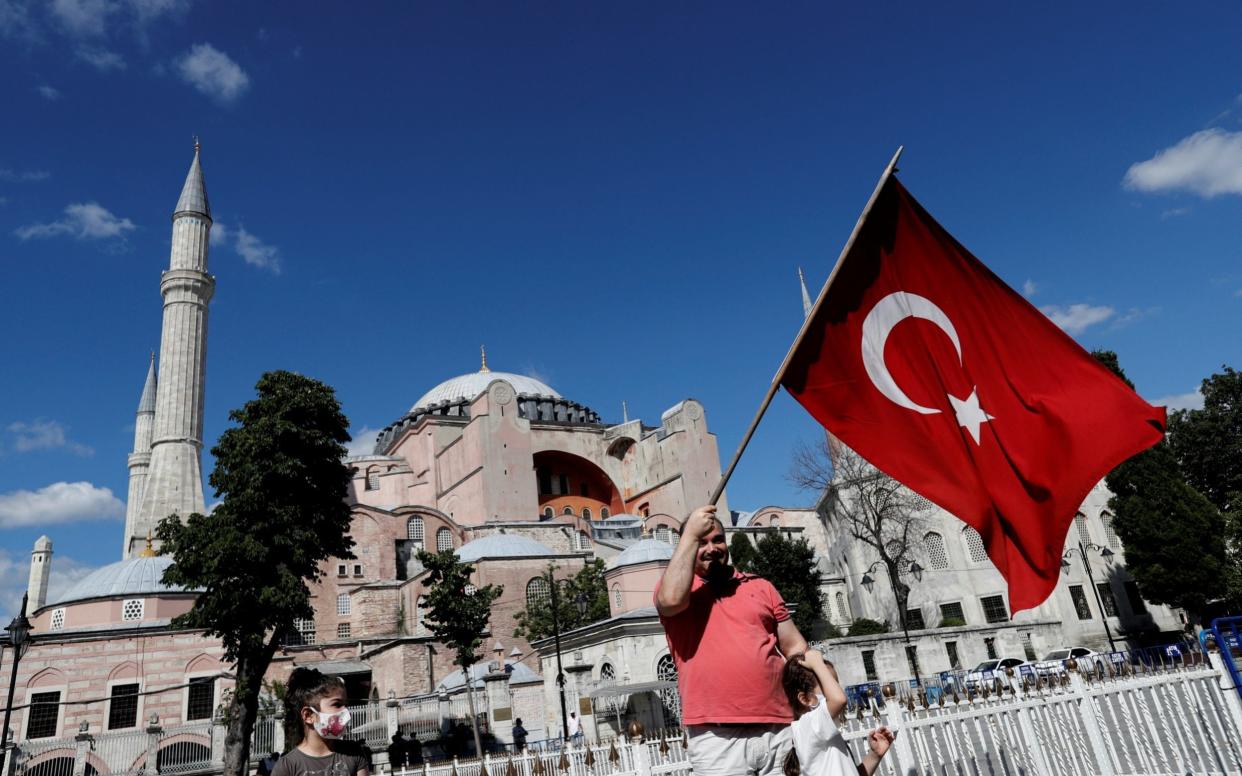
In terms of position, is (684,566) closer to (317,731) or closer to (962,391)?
(317,731)

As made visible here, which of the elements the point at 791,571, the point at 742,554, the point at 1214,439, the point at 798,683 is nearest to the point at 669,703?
the point at 791,571

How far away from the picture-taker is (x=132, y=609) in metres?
27.5

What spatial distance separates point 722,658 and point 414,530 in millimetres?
36948

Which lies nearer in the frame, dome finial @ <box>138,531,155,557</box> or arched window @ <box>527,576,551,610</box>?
dome finial @ <box>138,531,155,557</box>

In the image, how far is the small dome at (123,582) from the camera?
90.9ft

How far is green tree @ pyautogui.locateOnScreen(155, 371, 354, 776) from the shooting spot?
17.5 meters

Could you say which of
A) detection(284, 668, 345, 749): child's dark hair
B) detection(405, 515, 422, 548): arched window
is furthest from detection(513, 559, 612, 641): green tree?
detection(284, 668, 345, 749): child's dark hair

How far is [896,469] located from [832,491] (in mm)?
30308

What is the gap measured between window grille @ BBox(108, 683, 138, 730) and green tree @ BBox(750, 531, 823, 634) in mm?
22400

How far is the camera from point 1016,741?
6.42m

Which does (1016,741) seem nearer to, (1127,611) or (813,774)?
(813,774)

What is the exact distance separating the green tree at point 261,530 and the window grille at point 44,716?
8.83 m

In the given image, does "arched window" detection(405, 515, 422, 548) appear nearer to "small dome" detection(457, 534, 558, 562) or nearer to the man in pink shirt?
"small dome" detection(457, 534, 558, 562)

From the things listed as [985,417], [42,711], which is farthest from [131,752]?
[985,417]
